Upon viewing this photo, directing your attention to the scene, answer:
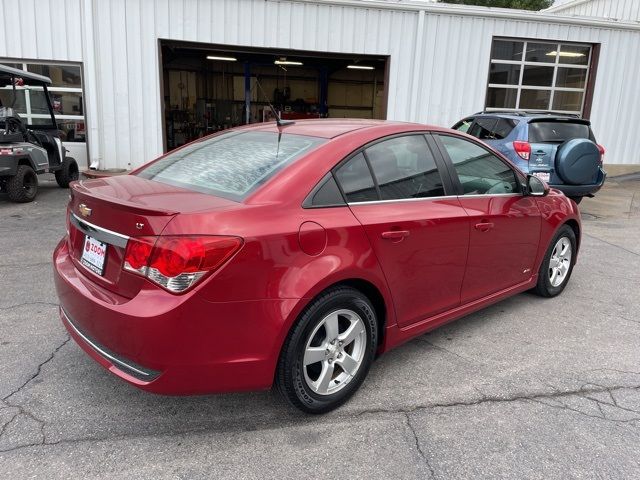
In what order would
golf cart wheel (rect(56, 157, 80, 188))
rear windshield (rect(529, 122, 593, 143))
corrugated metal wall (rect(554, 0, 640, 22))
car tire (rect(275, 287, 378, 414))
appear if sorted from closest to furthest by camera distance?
1. car tire (rect(275, 287, 378, 414))
2. rear windshield (rect(529, 122, 593, 143))
3. golf cart wheel (rect(56, 157, 80, 188))
4. corrugated metal wall (rect(554, 0, 640, 22))

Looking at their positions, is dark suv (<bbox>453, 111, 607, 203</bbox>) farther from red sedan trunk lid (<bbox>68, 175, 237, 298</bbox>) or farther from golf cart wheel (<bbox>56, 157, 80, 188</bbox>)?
golf cart wheel (<bbox>56, 157, 80, 188</bbox>)

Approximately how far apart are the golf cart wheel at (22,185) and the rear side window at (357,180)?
7373 millimetres

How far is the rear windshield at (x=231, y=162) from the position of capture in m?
→ 2.73

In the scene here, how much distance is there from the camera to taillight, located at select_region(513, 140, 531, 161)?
7840 mm

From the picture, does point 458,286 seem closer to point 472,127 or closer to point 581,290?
point 581,290

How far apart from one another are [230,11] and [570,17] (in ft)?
27.6

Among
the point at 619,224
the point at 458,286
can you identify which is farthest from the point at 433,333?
the point at 619,224

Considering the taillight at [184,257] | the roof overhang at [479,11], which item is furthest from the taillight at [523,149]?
the taillight at [184,257]

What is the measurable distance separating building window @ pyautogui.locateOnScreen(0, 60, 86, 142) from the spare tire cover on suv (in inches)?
392

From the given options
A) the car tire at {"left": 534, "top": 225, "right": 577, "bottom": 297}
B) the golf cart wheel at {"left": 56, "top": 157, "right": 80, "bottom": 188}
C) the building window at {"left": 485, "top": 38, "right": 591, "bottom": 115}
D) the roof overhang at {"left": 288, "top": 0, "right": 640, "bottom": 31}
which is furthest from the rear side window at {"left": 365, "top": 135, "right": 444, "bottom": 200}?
the building window at {"left": 485, "top": 38, "right": 591, "bottom": 115}

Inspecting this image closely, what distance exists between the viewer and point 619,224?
8.53 metres

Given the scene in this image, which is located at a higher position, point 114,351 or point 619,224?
point 114,351

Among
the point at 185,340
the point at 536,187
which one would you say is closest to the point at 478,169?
the point at 536,187

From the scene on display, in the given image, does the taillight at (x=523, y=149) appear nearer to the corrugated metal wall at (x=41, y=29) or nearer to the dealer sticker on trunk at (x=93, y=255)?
the dealer sticker on trunk at (x=93, y=255)
